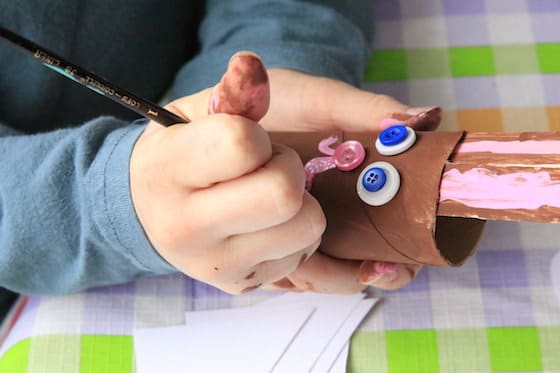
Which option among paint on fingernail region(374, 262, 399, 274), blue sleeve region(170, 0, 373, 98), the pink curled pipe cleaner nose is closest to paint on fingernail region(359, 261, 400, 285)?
paint on fingernail region(374, 262, 399, 274)

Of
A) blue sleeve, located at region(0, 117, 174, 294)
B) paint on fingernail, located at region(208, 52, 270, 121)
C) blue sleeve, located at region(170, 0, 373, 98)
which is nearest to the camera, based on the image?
paint on fingernail, located at region(208, 52, 270, 121)

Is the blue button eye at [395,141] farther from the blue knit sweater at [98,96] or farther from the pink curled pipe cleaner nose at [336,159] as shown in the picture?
the blue knit sweater at [98,96]

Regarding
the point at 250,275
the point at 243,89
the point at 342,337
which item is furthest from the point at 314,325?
the point at 243,89

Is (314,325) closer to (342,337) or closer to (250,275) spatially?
(342,337)

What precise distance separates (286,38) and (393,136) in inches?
10.1

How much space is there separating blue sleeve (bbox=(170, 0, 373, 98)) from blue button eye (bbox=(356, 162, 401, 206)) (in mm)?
219

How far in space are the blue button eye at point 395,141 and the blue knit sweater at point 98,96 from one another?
0.56 feet

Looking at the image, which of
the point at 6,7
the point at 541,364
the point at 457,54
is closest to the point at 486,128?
the point at 457,54

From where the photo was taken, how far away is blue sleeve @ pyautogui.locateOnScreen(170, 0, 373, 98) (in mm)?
624

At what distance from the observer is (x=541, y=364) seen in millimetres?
544

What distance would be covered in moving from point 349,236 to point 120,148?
0.55 feet

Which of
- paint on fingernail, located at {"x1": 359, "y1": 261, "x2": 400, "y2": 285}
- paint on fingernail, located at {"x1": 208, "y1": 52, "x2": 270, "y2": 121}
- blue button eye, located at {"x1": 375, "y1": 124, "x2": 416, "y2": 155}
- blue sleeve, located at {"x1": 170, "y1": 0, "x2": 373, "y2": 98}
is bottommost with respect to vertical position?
paint on fingernail, located at {"x1": 359, "y1": 261, "x2": 400, "y2": 285}

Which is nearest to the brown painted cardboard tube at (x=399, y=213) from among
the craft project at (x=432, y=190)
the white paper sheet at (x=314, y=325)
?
the craft project at (x=432, y=190)

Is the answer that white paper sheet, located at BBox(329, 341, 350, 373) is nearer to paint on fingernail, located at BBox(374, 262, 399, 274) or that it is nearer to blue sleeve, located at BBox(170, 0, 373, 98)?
paint on fingernail, located at BBox(374, 262, 399, 274)
